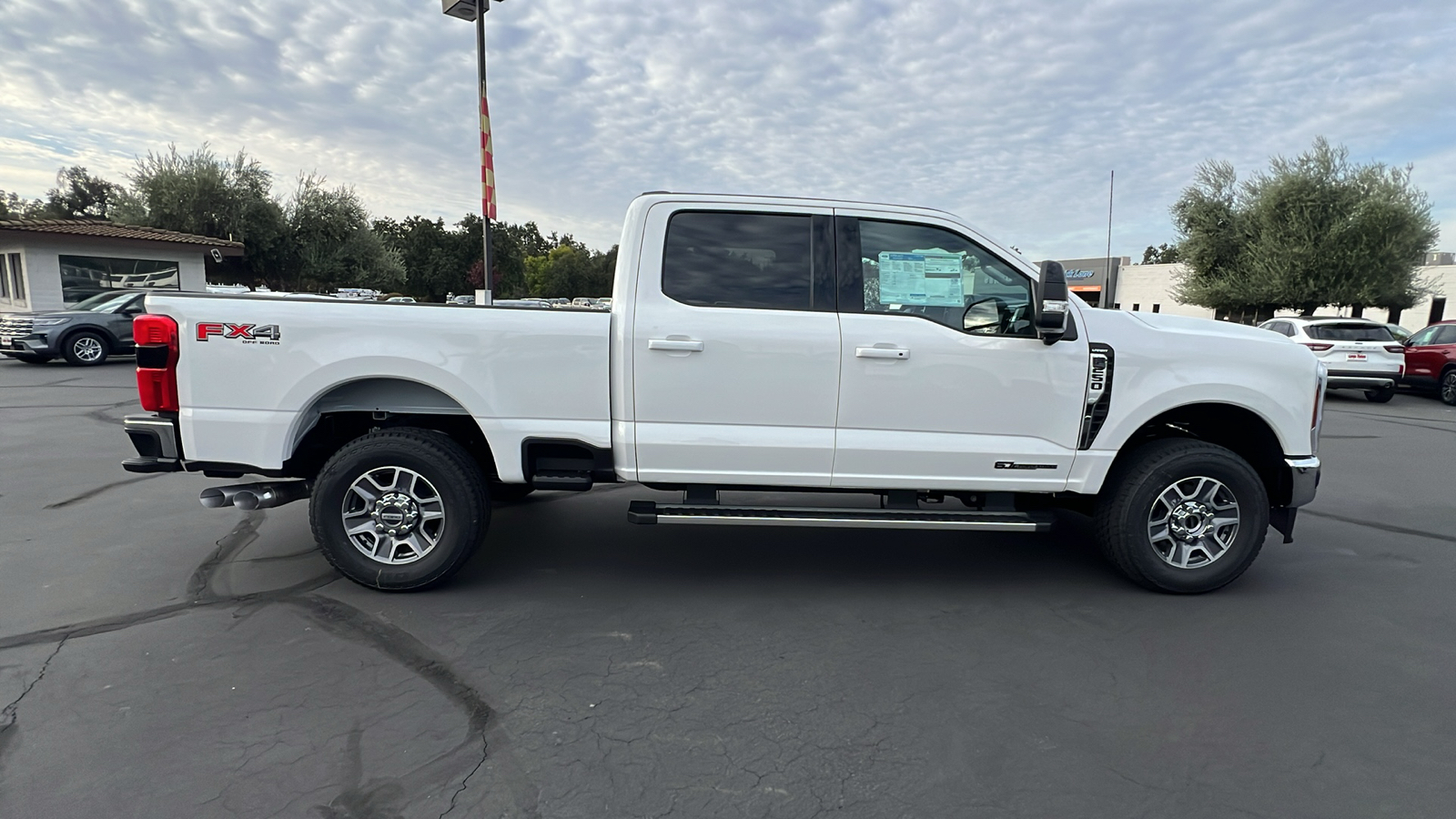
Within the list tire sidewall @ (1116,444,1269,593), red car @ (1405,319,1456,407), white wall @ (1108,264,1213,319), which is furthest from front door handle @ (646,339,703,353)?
white wall @ (1108,264,1213,319)

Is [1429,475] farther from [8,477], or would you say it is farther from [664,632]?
[8,477]

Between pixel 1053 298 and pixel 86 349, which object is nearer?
pixel 1053 298

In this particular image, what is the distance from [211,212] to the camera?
90.4 feet

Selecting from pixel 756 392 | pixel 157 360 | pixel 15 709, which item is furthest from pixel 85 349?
pixel 756 392

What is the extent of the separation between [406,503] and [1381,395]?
17871mm

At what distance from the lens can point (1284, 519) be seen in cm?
451

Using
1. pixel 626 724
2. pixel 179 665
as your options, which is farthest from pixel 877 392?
pixel 179 665

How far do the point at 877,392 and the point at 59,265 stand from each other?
2387 centimetres

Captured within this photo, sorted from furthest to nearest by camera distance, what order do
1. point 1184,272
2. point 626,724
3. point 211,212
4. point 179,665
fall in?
point 1184,272, point 211,212, point 179,665, point 626,724

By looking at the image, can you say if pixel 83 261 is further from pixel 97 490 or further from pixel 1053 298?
pixel 1053 298

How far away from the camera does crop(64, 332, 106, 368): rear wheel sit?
1572cm

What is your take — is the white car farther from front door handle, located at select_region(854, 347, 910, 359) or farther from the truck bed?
the truck bed

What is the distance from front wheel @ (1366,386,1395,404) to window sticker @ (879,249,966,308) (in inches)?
585

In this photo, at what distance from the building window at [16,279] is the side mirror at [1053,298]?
25.0 metres
